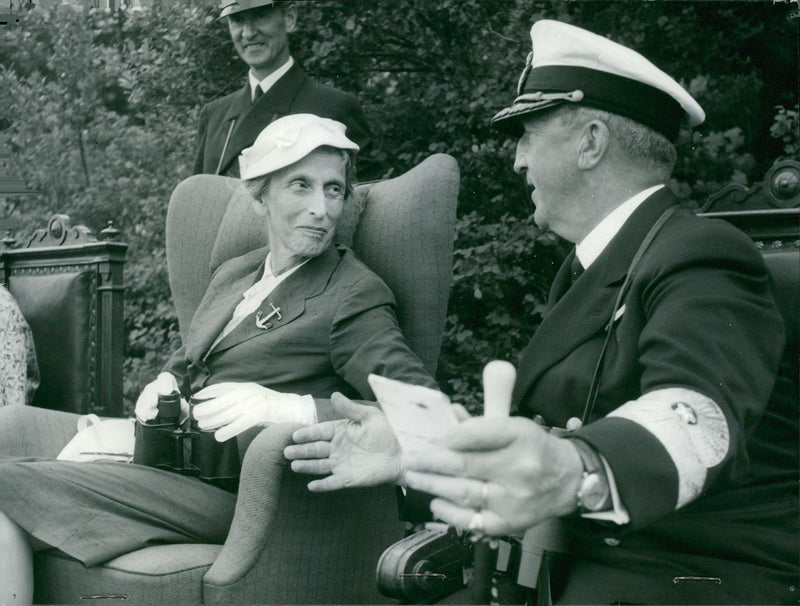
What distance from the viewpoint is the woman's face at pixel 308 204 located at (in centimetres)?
303

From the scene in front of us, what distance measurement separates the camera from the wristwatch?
1222mm

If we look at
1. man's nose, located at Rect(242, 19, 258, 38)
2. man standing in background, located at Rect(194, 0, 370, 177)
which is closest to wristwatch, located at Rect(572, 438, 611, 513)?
man standing in background, located at Rect(194, 0, 370, 177)

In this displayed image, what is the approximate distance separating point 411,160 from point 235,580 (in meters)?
3.04

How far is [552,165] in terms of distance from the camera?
201cm

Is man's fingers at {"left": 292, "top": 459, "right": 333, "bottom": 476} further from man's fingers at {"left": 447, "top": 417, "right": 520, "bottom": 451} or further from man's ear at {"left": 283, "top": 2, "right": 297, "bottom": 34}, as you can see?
man's ear at {"left": 283, "top": 2, "right": 297, "bottom": 34}

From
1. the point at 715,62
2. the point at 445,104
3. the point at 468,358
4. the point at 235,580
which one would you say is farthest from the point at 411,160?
the point at 235,580

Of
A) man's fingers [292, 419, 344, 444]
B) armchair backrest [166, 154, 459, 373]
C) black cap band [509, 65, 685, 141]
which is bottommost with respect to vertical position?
man's fingers [292, 419, 344, 444]

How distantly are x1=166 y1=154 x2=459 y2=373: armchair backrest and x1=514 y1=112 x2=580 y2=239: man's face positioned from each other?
1.03 m

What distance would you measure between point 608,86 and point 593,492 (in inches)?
38.4

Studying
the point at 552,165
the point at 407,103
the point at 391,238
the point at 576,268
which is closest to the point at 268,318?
the point at 391,238

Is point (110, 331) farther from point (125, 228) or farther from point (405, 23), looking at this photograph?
point (405, 23)

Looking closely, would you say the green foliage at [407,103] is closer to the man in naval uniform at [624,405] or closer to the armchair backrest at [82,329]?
the armchair backrest at [82,329]

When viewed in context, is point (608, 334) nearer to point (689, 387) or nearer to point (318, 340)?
point (689, 387)

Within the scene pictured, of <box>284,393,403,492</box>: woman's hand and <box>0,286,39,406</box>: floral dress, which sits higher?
<box>284,393,403,492</box>: woman's hand
